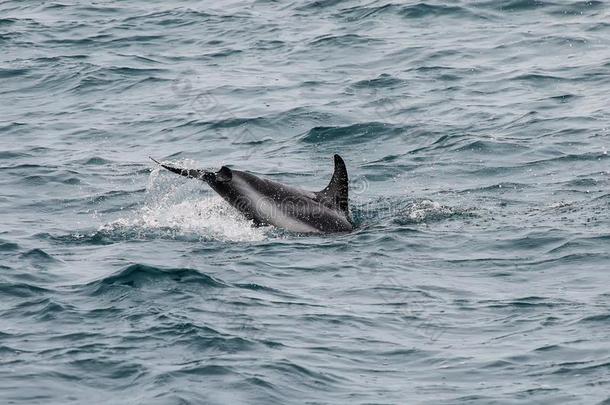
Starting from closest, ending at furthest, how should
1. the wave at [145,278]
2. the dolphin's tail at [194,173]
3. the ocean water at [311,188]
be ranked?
the ocean water at [311,188], the wave at [145,278], the dolphin's tail at [194,173]

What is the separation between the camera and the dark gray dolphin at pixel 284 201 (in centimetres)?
1703

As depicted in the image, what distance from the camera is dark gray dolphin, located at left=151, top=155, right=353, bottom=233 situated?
55.9 ft

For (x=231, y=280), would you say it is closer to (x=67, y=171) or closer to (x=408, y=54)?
(x=67, y=171)

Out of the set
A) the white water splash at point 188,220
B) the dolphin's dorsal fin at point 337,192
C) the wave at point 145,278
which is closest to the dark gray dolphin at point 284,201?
the dolphin's dorsal fin at point 337,192

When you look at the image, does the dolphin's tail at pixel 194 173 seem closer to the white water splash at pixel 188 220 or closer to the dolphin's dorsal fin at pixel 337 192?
the white water splash at pixel 188 220

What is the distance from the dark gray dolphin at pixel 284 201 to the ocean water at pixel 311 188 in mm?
249

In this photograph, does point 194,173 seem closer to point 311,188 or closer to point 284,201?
point 284,201

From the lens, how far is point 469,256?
15938mm

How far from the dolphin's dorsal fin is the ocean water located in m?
0.45

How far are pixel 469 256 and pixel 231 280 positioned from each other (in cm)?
306

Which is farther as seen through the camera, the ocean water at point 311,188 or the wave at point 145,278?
the wave at point 145,278

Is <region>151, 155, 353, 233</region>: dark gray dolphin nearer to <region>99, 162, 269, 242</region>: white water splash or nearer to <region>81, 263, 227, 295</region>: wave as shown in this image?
<region>99, 162, 269, 242</region>: white water splash

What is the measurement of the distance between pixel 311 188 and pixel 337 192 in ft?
10.3

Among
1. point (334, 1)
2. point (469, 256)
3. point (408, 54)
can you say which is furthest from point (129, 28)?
point (469, 256)
